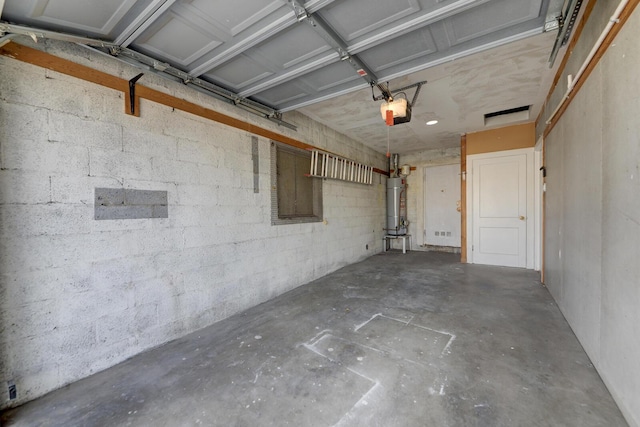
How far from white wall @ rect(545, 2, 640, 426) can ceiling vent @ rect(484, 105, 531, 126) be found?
7.87 ft

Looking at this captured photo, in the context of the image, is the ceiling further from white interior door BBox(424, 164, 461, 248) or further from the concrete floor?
white interior door BBox(424, 164, 461, 248)

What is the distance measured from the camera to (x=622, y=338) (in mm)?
1398

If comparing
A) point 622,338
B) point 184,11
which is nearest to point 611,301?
point 622,338

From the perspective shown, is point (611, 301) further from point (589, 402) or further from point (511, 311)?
point (511, 311)

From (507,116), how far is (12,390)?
6686 millimetres

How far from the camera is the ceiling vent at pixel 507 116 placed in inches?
173

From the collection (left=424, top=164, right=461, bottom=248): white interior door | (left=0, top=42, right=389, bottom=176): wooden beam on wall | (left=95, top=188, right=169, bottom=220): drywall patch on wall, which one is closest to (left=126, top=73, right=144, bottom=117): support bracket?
(left=0, top=42, right=389, bottom=176): wooden beam on wall

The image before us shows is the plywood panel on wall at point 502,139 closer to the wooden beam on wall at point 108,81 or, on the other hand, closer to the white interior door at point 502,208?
the white interior door at point 502,208

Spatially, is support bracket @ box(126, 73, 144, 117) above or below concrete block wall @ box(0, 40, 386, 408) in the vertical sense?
above

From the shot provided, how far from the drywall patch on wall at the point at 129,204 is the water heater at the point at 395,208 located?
5.42 meters

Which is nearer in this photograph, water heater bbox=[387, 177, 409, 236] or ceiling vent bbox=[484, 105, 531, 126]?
ceiling vent bbox=[484, 105, 531, 126]

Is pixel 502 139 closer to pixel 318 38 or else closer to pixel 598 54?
pixel 598 54

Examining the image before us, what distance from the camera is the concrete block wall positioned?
161 cm

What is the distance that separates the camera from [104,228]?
1.95 metres
